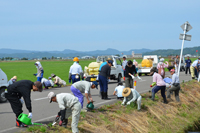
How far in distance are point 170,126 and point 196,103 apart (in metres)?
5.18

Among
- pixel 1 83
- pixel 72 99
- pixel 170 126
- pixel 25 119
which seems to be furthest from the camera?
pixel 1 83

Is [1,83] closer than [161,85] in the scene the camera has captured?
No

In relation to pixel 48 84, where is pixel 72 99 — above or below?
above

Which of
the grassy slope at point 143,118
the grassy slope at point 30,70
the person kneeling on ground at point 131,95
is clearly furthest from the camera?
the grassy slope at point 30,70

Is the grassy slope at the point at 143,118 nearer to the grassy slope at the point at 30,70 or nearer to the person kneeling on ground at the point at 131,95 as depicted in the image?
the person kneeling on ground at the point at 131,95

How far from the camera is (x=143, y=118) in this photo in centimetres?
1061

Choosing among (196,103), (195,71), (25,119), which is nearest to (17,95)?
(25,119)

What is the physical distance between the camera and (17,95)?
8.15 metres

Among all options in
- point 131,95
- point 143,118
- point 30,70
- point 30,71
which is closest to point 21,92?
point 131,95

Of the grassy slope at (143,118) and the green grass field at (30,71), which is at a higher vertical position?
the grassy slope at (143,118)

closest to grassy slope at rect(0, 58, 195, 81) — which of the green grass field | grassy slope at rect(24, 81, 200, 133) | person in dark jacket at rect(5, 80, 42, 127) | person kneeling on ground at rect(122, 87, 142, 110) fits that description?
the green grass field

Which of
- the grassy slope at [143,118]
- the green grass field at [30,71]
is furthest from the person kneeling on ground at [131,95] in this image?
the green grass field at [30,71]

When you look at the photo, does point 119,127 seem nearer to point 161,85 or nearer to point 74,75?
point 161,85

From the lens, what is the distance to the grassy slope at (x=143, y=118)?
8.74 meters
